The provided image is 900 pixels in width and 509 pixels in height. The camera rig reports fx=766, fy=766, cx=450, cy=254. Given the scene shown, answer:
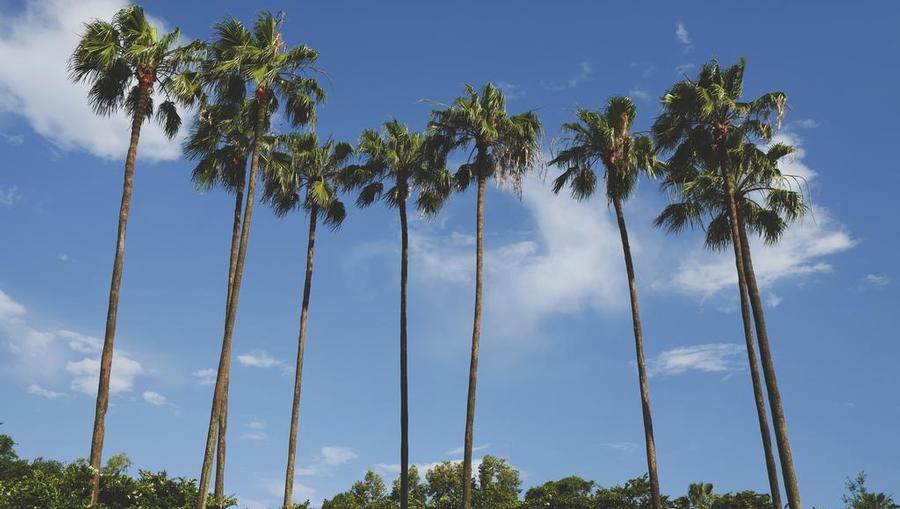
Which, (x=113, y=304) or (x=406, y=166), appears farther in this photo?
(x=406, y=166)

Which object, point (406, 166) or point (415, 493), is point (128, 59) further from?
point (415, 493)

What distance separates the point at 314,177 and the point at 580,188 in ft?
45.6

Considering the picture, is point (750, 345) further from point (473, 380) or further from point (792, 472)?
point (473, 380)

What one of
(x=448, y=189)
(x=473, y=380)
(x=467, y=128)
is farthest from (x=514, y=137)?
(x=473, y=380)

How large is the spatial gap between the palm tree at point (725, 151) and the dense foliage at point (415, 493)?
1349cm

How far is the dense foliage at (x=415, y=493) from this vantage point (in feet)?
73.8

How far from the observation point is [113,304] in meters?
25.2

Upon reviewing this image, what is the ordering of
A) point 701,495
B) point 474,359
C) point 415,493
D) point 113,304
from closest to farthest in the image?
point 113,304, point 474,359, point 701,495, point 415,493

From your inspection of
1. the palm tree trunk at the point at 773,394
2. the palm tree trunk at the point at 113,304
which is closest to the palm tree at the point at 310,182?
the palm tree trunk at the point at 113,304

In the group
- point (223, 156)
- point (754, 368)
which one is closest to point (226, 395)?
point (223, 156)

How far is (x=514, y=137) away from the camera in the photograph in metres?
34.0

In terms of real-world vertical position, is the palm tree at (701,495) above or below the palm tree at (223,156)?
below

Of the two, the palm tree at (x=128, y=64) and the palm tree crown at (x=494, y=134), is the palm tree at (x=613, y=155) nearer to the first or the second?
the palm tree crown at (x=494, y=134)

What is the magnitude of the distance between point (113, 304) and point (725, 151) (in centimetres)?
2288
